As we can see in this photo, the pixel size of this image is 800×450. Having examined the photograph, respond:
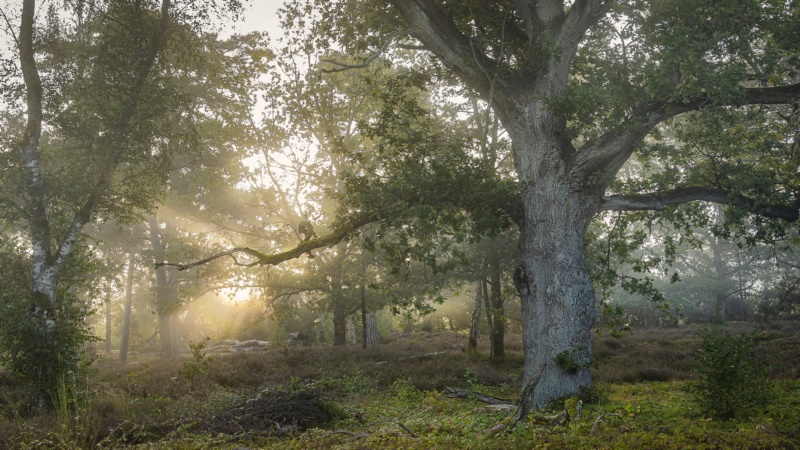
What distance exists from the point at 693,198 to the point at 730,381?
5.57 meters

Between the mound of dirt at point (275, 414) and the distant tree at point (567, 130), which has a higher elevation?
the distant tree at point (567, 130)

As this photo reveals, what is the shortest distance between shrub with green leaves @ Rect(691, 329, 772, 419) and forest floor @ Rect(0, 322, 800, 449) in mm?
201

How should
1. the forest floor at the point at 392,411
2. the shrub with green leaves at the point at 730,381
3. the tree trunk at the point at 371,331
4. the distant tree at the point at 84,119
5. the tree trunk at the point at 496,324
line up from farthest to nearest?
the tree trunk at the point at 371,331
the tree trunk at the point at 496,324
the distant tree at the point at 84,119
the shrub with green leaves at the point at 730,381
the forest floor at the point at 392,411

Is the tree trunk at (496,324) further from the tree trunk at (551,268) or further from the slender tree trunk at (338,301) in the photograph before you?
the tree trunk at (551,268)

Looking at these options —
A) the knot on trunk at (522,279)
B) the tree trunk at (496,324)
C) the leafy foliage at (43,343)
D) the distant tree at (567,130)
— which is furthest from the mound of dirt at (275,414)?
the tree trunk at (496,324)

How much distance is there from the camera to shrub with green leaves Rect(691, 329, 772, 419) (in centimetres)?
654

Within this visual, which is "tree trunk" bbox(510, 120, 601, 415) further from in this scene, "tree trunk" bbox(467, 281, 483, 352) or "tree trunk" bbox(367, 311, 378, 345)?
"tree trunk" bbox(367, 311, 378, 345)

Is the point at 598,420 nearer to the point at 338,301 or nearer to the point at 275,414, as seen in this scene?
the point at 275,414

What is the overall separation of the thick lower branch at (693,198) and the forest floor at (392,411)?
3.47 meters

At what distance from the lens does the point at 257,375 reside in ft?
49.2

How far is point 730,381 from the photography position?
6.55 m

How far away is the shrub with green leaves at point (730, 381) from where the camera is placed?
654cm

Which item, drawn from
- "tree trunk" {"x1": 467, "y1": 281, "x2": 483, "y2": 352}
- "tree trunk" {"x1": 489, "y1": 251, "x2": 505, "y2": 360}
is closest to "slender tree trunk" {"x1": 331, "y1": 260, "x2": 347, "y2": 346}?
"tree trunk" {"x1": 467, "y1": 281, "x2": 483, "y2": 352}

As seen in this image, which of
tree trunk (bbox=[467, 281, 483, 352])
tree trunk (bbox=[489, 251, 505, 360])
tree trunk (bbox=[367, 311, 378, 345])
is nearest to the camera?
tree trunk (bbox=[489, 251, 505, 360])
